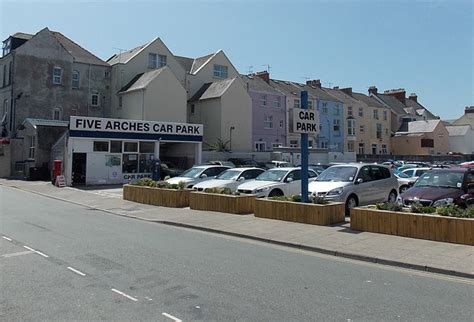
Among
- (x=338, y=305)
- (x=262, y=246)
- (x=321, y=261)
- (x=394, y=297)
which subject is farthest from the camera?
(x=262, y=246)

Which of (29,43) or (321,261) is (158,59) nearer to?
(29,43)

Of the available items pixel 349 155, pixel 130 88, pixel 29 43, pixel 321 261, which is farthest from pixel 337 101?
pixel 321 261

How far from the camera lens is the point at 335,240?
1013cm

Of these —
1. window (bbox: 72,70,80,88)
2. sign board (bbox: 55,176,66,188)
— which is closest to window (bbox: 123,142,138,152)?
sign board (bbox: 55,176,66,188)

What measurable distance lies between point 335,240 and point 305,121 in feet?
13.6

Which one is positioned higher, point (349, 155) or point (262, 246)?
point (349, 155)

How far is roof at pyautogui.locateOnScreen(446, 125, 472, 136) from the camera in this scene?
6925 cm

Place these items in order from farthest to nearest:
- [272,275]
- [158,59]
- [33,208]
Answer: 1. [158,59]
2. [33,208]
3. [272,275]

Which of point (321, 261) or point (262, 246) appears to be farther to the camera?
point (262, 246)

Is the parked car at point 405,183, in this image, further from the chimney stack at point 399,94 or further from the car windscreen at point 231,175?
the chimney stack at point 399,94

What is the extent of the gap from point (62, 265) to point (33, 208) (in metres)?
10.3

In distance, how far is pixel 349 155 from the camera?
49.1 meters

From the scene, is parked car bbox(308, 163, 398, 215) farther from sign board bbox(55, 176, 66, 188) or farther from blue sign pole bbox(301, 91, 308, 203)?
sign board bbox(55, 176, 66, 188)

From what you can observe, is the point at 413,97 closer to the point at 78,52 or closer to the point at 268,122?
the point at 268,122
